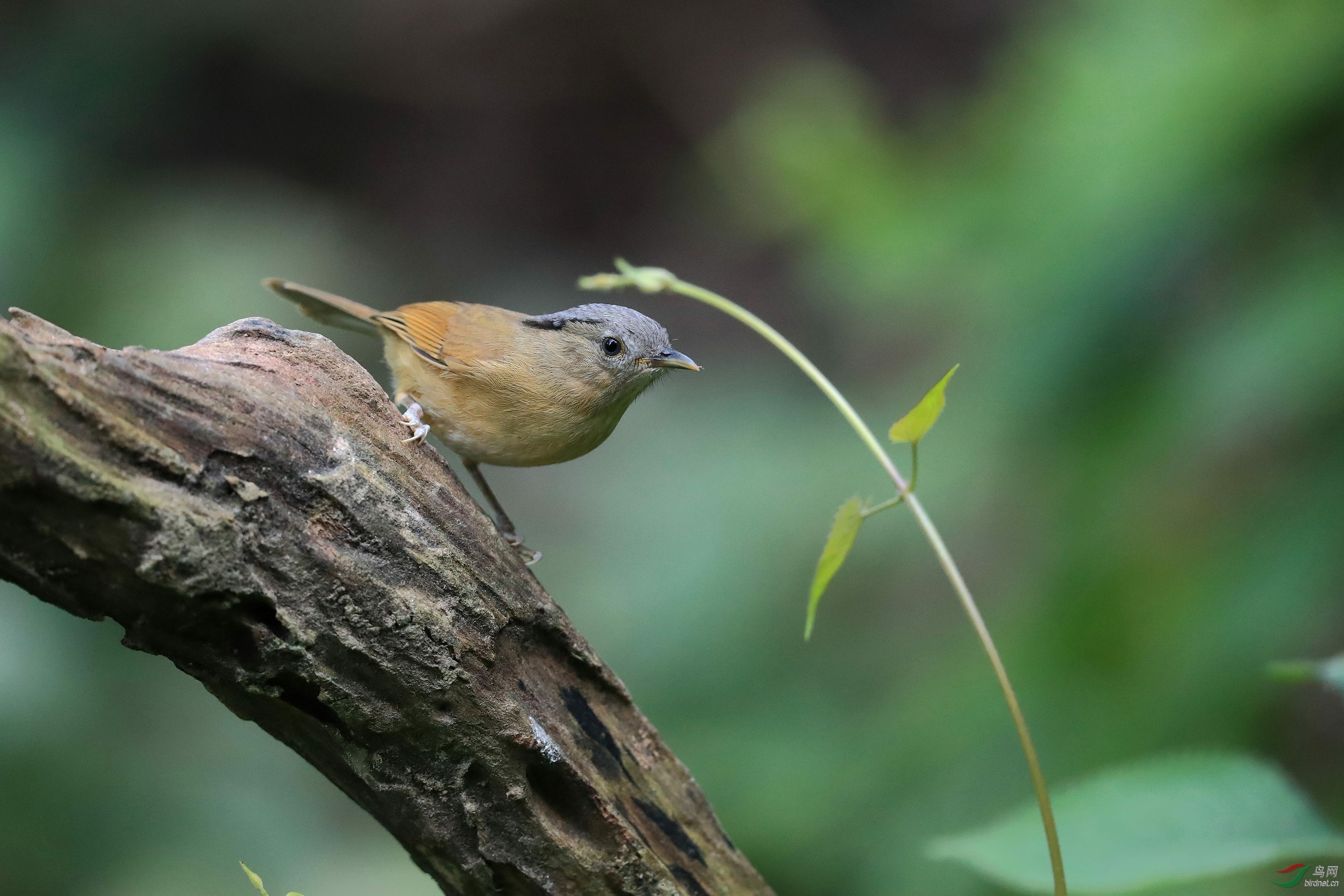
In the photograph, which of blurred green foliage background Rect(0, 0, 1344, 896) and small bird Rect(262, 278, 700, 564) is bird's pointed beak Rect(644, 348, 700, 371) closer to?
small bird Rect(262, 278, 700, 564)

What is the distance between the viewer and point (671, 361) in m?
4.41

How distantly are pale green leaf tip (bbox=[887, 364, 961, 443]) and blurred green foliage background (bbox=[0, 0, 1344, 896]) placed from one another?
2.39 meters

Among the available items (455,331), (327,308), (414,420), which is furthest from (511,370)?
(327,308)

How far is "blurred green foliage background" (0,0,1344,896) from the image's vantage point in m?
4.31

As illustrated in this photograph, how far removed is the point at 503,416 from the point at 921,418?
2091mm

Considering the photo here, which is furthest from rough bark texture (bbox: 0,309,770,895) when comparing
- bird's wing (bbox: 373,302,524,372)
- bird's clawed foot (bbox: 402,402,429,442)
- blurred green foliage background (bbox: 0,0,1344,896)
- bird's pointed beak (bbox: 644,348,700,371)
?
blurred green foliage background (bbox: 0,0,1344,896)

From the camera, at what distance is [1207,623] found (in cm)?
418

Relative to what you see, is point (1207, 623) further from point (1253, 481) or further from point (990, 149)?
point (990, 149)

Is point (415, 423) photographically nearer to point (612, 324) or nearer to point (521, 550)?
point (521, 550)

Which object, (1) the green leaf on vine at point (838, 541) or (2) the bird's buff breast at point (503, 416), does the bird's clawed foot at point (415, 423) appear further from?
(1) the green leaf on vine at point (838, 541)

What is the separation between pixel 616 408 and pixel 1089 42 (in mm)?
3442

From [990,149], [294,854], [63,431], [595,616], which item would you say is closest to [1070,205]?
[990,149]

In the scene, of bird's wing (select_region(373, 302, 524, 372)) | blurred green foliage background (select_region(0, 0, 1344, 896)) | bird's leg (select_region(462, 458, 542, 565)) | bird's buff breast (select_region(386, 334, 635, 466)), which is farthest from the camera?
blurred green foliage background (select_region(0, 0, 1344, 896))

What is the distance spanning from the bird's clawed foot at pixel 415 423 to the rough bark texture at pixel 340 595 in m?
0.11
